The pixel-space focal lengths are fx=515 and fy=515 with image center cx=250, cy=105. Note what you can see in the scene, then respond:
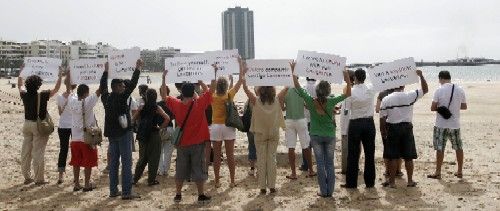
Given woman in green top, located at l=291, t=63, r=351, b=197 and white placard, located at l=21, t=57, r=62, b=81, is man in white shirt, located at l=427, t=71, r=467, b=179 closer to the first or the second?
woman in green top, located at l=291, t=63, r=351, b=197

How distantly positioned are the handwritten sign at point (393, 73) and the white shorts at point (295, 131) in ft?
5.10

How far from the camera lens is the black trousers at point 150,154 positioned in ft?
29.5

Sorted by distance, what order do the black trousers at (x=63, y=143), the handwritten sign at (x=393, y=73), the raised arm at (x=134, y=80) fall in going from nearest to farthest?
the raised arm at (x=134, y=80)
the handwritten sign at (x=393, y=73)
the black trousers at (x=63, y=143)

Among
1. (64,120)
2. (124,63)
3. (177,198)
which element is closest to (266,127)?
(177,198)

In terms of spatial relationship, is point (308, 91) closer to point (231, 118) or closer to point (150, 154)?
point (231, 118)

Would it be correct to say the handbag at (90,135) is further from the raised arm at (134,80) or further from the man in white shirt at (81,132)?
the raised arm at (134,80)

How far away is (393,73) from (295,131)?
2.05 metres

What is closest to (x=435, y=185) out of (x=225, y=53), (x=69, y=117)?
(x=225, y=53)

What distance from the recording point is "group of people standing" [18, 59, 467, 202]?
770cm

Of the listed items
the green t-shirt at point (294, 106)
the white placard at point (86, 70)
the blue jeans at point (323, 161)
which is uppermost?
the white placard at point (86, 70)

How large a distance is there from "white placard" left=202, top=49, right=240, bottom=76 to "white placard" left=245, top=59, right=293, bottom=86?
0.50 m

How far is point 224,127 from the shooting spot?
28.3ft

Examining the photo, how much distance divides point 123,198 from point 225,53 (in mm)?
2864

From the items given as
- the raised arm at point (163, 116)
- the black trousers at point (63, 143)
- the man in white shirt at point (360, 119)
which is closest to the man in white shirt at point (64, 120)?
the black trousers at point (63, 143)
